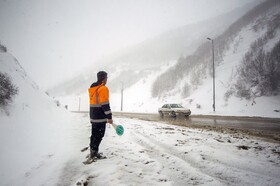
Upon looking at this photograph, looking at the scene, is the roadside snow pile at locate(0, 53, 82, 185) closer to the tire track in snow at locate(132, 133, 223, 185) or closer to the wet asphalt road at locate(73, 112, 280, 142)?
the tire track in snow at locate(132, 133, 223, 185)

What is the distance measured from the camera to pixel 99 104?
3.88 m

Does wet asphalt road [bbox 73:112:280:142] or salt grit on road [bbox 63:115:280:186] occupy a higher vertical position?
salt grit on road [bbox 63:115:280:186]

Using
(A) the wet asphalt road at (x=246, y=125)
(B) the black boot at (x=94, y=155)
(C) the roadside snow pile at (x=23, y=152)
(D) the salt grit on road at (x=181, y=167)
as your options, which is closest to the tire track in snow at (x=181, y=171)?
(D) the salt grit on road at (x=181, y=167)

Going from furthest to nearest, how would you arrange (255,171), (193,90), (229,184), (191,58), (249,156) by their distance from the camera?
(191,58)
(193,90)
(249,156)
(255,171)
(229,184)

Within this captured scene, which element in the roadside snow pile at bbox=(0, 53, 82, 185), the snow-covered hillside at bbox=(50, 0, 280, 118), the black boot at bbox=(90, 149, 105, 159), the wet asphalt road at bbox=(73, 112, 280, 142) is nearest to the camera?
the roadside snow pile at bbox=(0, 53, 82, 185)

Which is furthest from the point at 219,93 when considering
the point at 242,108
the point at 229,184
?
the point at 229,184

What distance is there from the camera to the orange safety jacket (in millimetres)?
3759

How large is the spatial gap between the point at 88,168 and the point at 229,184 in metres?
2.69

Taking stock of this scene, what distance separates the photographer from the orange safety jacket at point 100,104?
3.76 metres

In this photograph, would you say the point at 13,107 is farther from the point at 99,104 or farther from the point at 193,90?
the point at 193,90

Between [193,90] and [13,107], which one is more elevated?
[193,90]

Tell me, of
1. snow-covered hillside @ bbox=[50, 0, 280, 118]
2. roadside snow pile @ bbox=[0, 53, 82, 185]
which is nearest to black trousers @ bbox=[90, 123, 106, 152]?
roadside snow pile @ bbox=[0, 53, 82, 185]

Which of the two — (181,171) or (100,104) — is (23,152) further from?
(181,171)

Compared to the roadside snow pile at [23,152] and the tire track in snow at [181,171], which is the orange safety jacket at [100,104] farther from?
the tire track in snow at [181,171]
